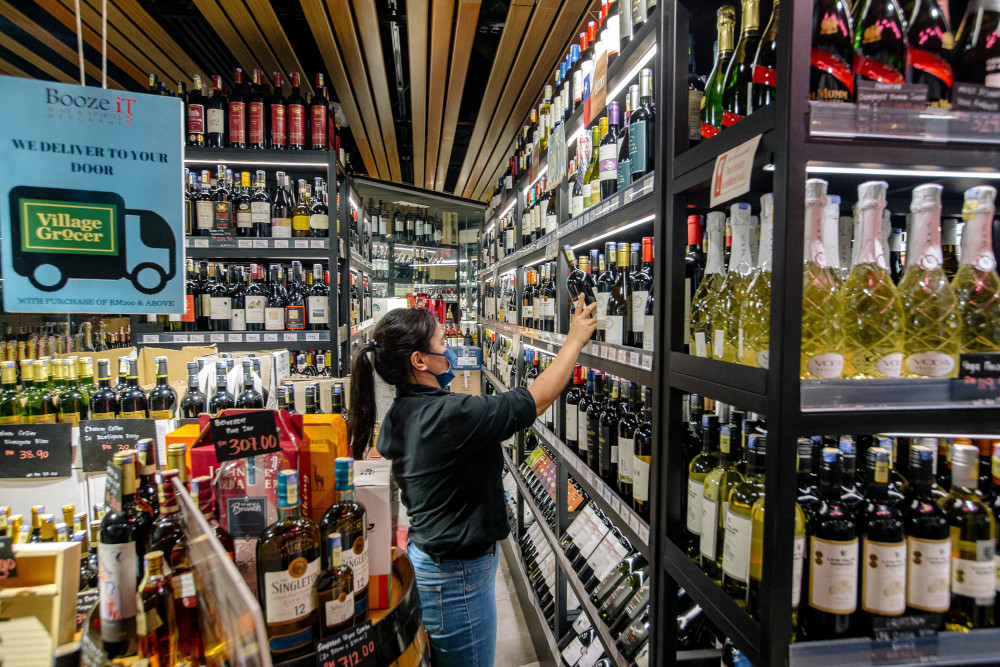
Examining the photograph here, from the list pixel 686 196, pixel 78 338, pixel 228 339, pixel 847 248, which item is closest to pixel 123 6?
pixel 228 339

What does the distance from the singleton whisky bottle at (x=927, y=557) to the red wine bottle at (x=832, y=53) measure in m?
0.93

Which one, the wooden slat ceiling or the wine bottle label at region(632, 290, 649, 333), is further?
the wooden slat ceiling

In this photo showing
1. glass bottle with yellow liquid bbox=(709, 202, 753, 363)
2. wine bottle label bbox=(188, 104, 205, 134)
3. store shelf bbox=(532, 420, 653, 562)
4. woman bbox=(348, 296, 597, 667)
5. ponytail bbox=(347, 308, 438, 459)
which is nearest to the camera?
glass bottle with yellow liquid bbox=(709, 202, 753, 363)

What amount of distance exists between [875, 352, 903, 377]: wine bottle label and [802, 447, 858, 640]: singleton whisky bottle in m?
0.31

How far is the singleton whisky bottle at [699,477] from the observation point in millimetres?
1476

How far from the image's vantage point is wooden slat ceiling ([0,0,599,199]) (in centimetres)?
344

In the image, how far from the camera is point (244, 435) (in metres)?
1.28

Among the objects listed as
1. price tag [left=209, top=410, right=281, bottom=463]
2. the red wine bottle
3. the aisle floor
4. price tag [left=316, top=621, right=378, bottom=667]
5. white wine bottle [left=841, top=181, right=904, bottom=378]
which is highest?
the red wine bottle

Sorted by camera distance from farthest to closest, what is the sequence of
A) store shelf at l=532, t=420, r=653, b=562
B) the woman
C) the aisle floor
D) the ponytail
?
the aisle floor → the ponytail → the woman → store shelf at l=532, t=420, r=653, b=562

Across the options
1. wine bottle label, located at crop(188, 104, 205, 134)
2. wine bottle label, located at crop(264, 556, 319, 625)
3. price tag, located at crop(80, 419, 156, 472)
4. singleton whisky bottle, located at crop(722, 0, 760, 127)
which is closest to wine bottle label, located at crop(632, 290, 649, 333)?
singleton whisky bottle, located at crop(722, 0, 760, 127)

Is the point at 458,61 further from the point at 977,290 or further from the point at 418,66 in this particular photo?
the point at 977,290

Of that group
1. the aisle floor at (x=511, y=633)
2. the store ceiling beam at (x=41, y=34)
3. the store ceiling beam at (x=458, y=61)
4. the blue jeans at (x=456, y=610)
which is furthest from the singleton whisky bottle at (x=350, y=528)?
the store ceiling beam at (x=41, y=34)

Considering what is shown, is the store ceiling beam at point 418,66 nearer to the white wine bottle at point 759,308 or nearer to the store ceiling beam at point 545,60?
the store ceiling beam at point 545,60

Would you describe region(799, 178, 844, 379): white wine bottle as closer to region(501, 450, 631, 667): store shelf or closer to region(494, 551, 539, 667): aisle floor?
region(501, 450, 631, 667): store shelf
